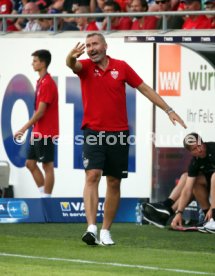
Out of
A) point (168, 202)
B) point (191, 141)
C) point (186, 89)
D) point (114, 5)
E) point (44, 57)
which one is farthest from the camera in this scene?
point (114, 5)

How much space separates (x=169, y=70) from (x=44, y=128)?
2.05m

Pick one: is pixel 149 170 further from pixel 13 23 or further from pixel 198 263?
pixel 198 263

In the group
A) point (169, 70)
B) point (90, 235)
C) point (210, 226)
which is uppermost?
point (169, 70)

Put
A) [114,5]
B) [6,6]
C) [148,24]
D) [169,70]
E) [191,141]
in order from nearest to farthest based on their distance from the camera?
[191,141]
[169,70]
[148,24]
[114,5]
[6,6]

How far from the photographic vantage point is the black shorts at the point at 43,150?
17.9 metres

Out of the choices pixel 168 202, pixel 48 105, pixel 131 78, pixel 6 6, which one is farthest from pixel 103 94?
pixel 6 6

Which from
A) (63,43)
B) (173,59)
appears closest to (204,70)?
(173,59)

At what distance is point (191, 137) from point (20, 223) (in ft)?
8.68

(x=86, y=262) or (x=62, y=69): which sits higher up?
(x=62, y=69)

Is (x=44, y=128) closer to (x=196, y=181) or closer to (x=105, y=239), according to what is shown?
(x=196, y=181)

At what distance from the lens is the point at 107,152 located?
13.4m

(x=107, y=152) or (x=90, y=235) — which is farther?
(x=107, y=152)

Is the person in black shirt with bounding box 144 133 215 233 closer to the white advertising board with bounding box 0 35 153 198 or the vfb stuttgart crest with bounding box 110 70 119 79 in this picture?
the white advertising board with bounding box 0 35 153 198

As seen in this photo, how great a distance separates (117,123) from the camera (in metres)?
13.3
